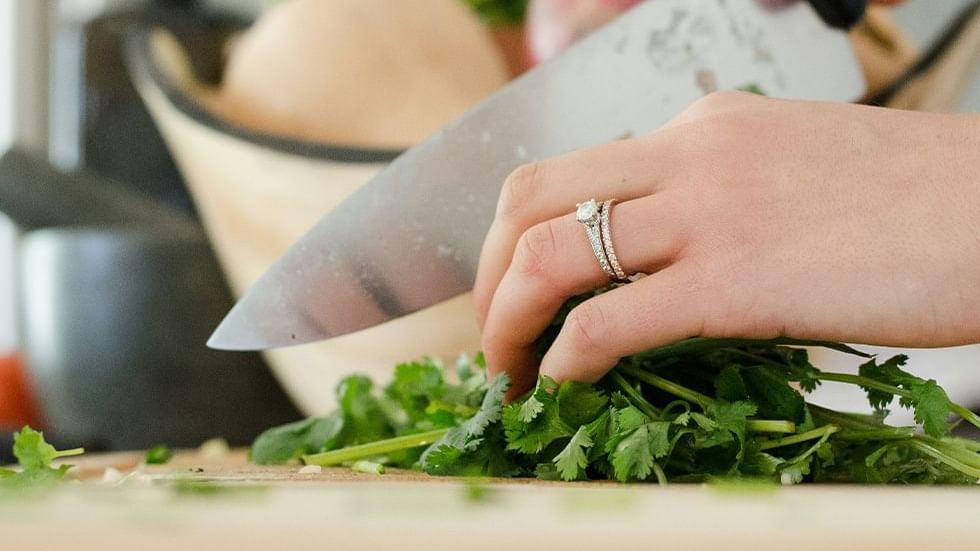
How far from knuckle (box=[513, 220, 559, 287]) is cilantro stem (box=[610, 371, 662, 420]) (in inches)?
2.8

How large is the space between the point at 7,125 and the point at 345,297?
1693 mm

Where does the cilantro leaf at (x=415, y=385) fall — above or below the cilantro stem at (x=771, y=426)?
above

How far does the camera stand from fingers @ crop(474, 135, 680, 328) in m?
0.59

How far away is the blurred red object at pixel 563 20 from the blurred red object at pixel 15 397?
0.97 meters

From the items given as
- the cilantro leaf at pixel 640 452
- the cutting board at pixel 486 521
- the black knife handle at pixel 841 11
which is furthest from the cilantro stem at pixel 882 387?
the black knife handle at pixel 841 11

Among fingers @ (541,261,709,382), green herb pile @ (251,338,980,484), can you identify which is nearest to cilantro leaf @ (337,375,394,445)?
green herb pile @ (251,338,980,484)

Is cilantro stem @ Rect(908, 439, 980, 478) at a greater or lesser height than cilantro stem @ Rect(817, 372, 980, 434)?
lesser

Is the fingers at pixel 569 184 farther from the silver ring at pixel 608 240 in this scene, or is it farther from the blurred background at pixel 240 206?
the blurred background at pixel 240 206

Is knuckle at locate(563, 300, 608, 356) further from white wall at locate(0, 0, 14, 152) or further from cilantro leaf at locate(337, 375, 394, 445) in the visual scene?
white wall at locate(0, 0, 14, 152)

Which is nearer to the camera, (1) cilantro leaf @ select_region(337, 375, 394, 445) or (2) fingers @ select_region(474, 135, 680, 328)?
(2) fingers @ select_region(474, 135, 680, 328)

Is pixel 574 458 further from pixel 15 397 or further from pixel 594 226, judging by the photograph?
pixel 15 397

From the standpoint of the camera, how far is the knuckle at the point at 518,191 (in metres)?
0.62

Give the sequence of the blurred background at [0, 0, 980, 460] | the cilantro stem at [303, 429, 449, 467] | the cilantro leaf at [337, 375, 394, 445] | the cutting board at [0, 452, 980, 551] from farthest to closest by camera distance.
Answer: the blurred background at [0, 0, 980, 460] → the cilantro leaf at [337, 375, 394, 445] → the cilantro stem at [303, 429, 449, 467] → the cutting board at [0, 452, 980, 551]

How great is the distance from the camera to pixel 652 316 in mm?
569
